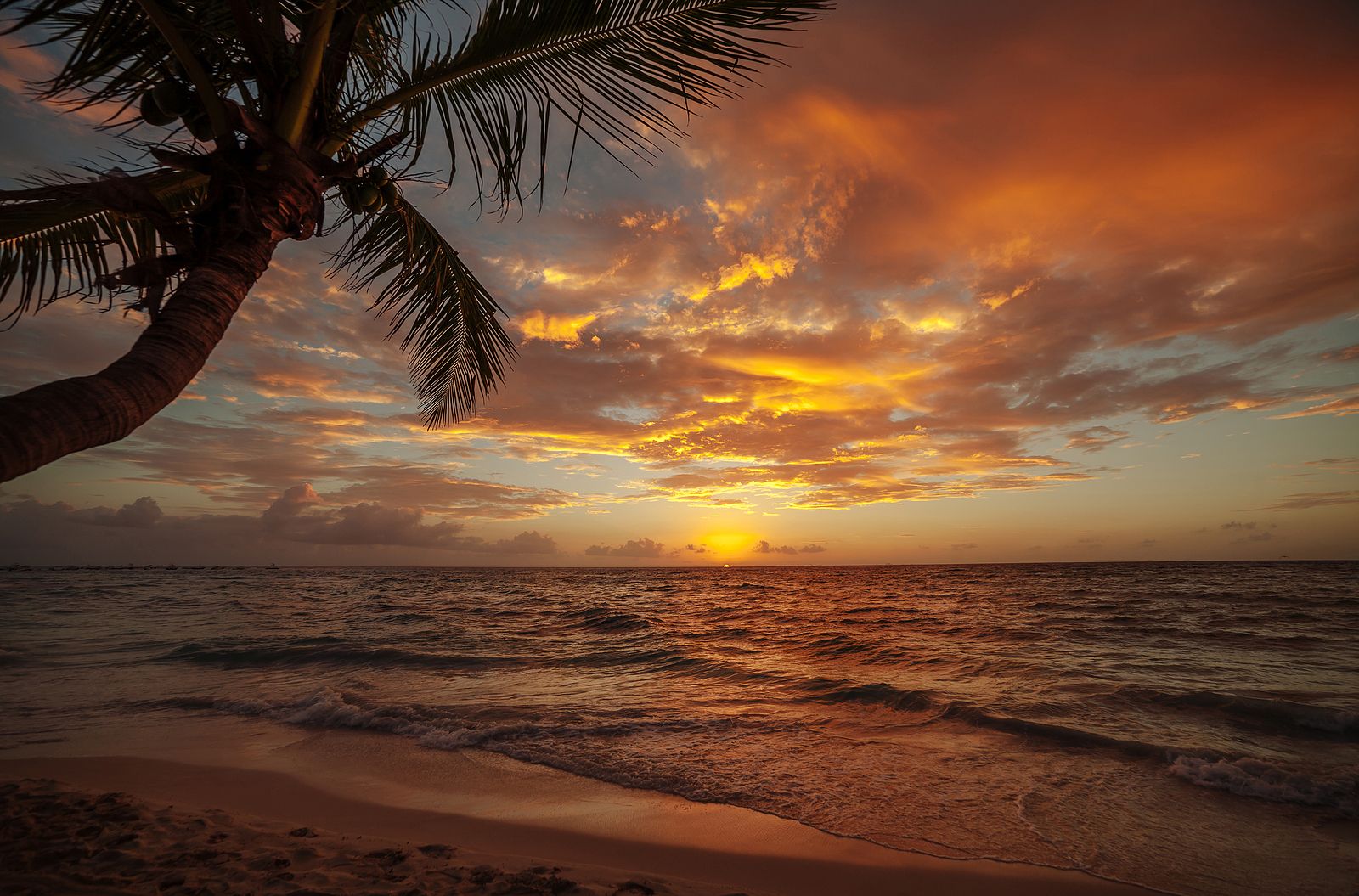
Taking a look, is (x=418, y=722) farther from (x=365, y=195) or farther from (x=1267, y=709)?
(x=1267, y=709)

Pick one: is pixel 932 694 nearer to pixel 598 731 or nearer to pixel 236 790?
pixel 598 731

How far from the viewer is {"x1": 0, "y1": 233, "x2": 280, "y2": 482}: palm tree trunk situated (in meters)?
1.83

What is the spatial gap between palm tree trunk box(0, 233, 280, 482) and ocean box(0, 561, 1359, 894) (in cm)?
Answer: 541

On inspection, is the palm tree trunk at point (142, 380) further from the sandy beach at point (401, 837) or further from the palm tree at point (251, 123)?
the sandy beach at point (401, 837)

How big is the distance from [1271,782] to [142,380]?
935 centimetres

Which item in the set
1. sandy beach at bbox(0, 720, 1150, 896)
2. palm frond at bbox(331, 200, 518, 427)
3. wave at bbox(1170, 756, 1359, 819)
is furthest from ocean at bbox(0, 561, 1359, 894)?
palm frond at bbox(331, 200, 518, 427)

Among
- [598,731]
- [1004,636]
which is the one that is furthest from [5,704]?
[1004,636]

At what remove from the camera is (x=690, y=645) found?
51.1 feet

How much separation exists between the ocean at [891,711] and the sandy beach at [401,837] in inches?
17.7

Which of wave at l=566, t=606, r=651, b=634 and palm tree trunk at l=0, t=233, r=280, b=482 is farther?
wave at l=566, t=606, r=651, b=634

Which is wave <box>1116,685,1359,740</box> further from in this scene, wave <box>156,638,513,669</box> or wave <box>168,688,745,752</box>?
wave <box>156,638,513,669</box>

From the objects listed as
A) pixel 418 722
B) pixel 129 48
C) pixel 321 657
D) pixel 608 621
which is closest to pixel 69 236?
pixel 129 48

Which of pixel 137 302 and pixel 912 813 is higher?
pixel 137 302

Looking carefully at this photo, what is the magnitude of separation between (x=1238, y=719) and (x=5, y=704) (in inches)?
682
